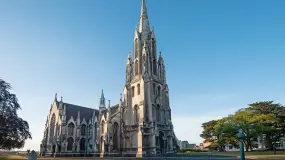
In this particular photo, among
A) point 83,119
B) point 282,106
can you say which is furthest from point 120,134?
point 282,106

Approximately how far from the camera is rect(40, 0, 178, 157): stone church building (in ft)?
149

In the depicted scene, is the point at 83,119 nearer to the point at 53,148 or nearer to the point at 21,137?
the point at 53,148

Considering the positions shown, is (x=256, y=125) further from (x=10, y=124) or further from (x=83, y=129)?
(x=10, y=124)

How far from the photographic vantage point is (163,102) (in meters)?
51.1

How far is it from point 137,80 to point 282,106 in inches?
1619

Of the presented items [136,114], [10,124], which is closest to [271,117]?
[136,114]

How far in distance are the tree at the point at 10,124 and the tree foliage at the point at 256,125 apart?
136 feet

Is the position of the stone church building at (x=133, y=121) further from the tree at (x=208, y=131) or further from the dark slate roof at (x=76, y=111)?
the tree at (x=208, y=131)

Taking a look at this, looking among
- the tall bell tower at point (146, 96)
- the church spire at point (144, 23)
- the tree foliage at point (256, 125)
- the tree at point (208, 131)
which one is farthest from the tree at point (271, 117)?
the church spire at point (144, 23)

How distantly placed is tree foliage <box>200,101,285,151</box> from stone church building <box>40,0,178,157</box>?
13.7 m

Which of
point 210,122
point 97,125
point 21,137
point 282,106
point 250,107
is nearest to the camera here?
point 21,137

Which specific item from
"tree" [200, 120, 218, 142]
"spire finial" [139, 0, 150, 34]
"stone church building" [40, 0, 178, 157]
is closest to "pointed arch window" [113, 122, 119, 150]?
"stone church building" [40, 0, 178, 157]

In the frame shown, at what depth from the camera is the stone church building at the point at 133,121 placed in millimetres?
45459

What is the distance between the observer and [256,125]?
168 feet
